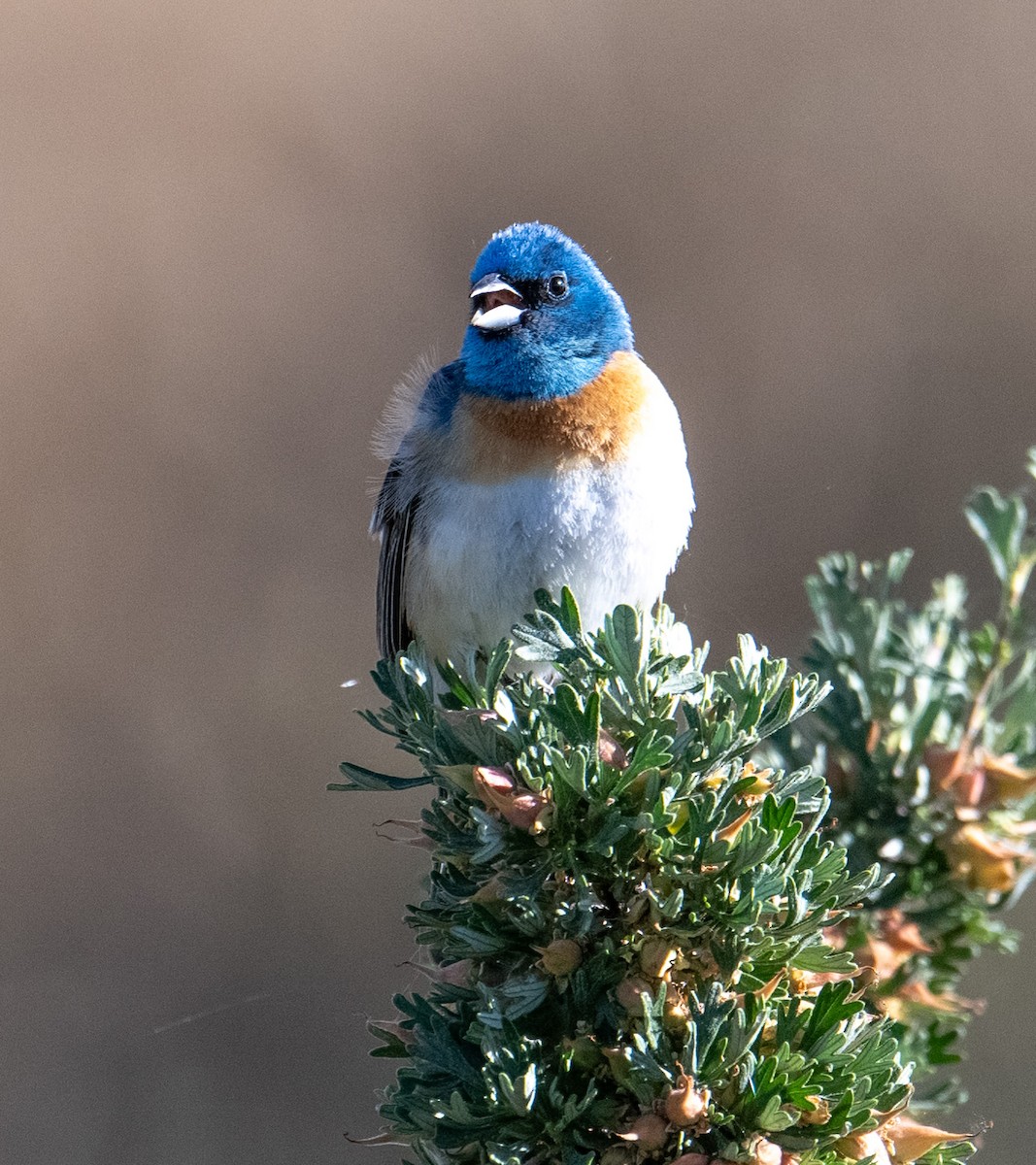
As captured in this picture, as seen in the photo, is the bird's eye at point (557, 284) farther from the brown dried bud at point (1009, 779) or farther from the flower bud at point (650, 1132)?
the flower bud at point (650, 1132)

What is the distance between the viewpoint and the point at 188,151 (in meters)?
6.78

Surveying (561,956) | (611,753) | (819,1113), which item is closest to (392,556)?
(611,753)

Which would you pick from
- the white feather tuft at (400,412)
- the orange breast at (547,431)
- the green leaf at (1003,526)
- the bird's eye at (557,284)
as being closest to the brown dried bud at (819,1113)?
the green leaf at (1003,526)

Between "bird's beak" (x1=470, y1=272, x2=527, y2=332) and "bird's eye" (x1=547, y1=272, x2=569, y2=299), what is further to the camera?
"bird's eye" (x1=547, y1=272, x2=569, y2=299)

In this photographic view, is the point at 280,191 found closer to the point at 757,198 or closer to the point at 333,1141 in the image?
the point at 757,198

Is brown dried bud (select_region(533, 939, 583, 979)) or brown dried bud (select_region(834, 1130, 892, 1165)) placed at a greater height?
brown dried bud (select_region(533, 939, 583, 979))

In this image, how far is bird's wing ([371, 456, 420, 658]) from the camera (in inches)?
142

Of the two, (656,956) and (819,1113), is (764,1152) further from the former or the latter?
(656,956)

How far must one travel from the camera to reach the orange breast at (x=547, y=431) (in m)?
3.25

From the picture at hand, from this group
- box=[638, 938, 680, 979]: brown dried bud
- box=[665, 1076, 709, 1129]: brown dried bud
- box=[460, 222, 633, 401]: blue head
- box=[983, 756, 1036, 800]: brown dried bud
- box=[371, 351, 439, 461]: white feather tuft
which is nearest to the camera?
box=[665, 1076, 709, 1129]: brown dried bud

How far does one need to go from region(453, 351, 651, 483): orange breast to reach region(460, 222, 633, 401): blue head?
4 cm

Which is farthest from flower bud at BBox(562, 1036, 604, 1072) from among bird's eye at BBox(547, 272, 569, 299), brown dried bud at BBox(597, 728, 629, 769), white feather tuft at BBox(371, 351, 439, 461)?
white feather tuft at BBox(371, 351, 439, 461)

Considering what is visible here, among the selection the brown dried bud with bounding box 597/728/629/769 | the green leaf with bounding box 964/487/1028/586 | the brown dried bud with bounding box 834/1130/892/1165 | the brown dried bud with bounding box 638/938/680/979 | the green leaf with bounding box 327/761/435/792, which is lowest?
the brown dried bud with bounding box 834/1130/892/1165

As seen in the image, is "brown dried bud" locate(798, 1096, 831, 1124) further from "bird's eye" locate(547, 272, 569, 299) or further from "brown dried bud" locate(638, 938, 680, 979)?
"bird's eye" locate(547, 272, 569, 299)
